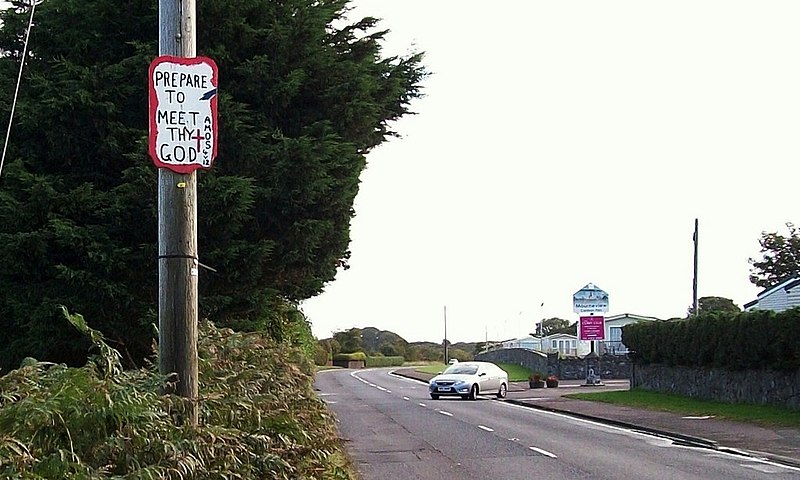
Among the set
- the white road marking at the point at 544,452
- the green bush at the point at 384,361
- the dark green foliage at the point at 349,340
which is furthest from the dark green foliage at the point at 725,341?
the dark green foliage at the point at 349,340

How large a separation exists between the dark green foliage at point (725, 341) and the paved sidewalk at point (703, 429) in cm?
284

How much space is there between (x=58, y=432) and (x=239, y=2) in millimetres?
8608

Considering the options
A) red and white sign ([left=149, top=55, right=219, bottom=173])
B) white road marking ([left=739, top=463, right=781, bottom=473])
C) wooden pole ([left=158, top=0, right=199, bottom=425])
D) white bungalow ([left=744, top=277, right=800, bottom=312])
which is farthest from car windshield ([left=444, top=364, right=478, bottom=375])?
red and white sign ([left=149, top=55, right=219, bottom=173])

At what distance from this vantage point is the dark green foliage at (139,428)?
4.79 metres

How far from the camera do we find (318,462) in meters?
7.29

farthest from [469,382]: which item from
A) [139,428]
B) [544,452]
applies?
[139,428]

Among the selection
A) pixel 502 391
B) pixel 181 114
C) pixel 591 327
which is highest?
pixel 181 114

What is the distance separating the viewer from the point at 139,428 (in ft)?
17.5

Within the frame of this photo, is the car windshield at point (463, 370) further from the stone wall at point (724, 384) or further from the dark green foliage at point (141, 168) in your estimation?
the dark green foliage at point (141, 168)

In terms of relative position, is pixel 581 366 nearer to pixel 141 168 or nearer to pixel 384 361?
pixel 141 168

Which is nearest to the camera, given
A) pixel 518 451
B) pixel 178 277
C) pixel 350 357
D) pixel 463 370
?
pixel 178 277

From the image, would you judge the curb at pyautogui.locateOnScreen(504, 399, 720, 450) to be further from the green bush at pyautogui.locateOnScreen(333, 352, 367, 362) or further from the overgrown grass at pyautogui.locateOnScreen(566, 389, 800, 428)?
the green bush at pyautogui.locateOnScreen(333, 352, 367, 362)

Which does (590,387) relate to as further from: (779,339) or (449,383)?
(779,339)

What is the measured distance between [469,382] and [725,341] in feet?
34.9
